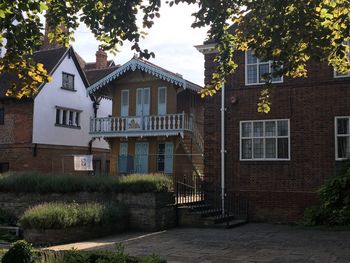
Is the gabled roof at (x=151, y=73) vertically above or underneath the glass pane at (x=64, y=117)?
above

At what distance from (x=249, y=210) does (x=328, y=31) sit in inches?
475

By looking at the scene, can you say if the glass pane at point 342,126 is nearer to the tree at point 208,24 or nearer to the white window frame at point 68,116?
the tree at point 208,24

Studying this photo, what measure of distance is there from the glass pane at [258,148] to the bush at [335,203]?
3204mm

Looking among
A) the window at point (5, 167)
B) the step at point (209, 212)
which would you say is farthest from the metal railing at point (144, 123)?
the step at point (209, 212)

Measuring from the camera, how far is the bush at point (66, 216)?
14523 millimetres

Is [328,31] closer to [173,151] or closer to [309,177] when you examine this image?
[309,177]

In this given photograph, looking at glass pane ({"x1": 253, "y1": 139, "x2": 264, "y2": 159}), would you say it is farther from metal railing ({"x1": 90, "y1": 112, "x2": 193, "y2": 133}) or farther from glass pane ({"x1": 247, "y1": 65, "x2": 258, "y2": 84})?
metal railing ({"x1": 90, "y1": 112, "x2": 193, "y2": 133})

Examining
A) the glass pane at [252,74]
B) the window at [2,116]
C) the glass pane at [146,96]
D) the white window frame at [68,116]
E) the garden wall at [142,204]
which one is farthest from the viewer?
the white window frame at [68,116]

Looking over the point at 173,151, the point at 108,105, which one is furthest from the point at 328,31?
the point at 108,105

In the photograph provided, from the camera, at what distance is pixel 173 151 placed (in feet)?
92.8

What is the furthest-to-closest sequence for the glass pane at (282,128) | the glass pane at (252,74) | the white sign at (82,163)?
the white sign at (82,163)
the glass pane at (252,74)
the glass pane at (282,128)

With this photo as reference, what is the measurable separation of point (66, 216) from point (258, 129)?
937 centimetres

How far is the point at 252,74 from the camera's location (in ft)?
68.4

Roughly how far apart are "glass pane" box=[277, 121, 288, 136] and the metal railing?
789 cm
